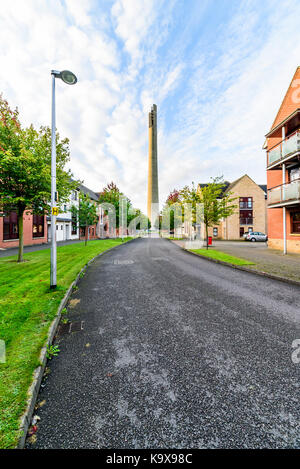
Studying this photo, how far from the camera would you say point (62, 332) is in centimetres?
366

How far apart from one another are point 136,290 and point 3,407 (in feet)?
14.2

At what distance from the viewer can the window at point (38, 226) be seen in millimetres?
21475

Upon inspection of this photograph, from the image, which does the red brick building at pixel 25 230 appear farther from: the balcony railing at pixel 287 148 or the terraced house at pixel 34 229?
the balcony railing at pixel 287 148

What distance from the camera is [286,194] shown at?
46.2ft

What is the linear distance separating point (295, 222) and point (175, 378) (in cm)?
1819

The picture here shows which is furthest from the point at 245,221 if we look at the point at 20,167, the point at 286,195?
the point at 20,167

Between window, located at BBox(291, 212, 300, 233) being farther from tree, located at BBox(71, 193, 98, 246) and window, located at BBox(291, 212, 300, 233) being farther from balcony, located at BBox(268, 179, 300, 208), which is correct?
tree, located at BBox(71, 193, 98, 246)

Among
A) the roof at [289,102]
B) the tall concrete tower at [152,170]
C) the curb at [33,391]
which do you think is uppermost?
the tall concrete tower at [152,170]

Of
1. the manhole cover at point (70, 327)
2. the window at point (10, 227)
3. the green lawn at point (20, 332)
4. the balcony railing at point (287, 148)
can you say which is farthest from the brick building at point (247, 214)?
the manhole cover at point (70, 327)

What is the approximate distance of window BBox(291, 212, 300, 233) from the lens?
1555 cm

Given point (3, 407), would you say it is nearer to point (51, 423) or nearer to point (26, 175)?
point (51, 423)

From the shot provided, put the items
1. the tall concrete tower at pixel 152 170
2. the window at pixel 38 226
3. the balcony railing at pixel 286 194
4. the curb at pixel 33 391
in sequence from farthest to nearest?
the tall concrete tower at pixel 152 170 → the window at pixel 38 226 → the balcony railing at pixel 286 194 → the curb at pixel 33 391

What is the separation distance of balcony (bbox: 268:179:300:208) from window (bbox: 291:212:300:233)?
2.07 m
